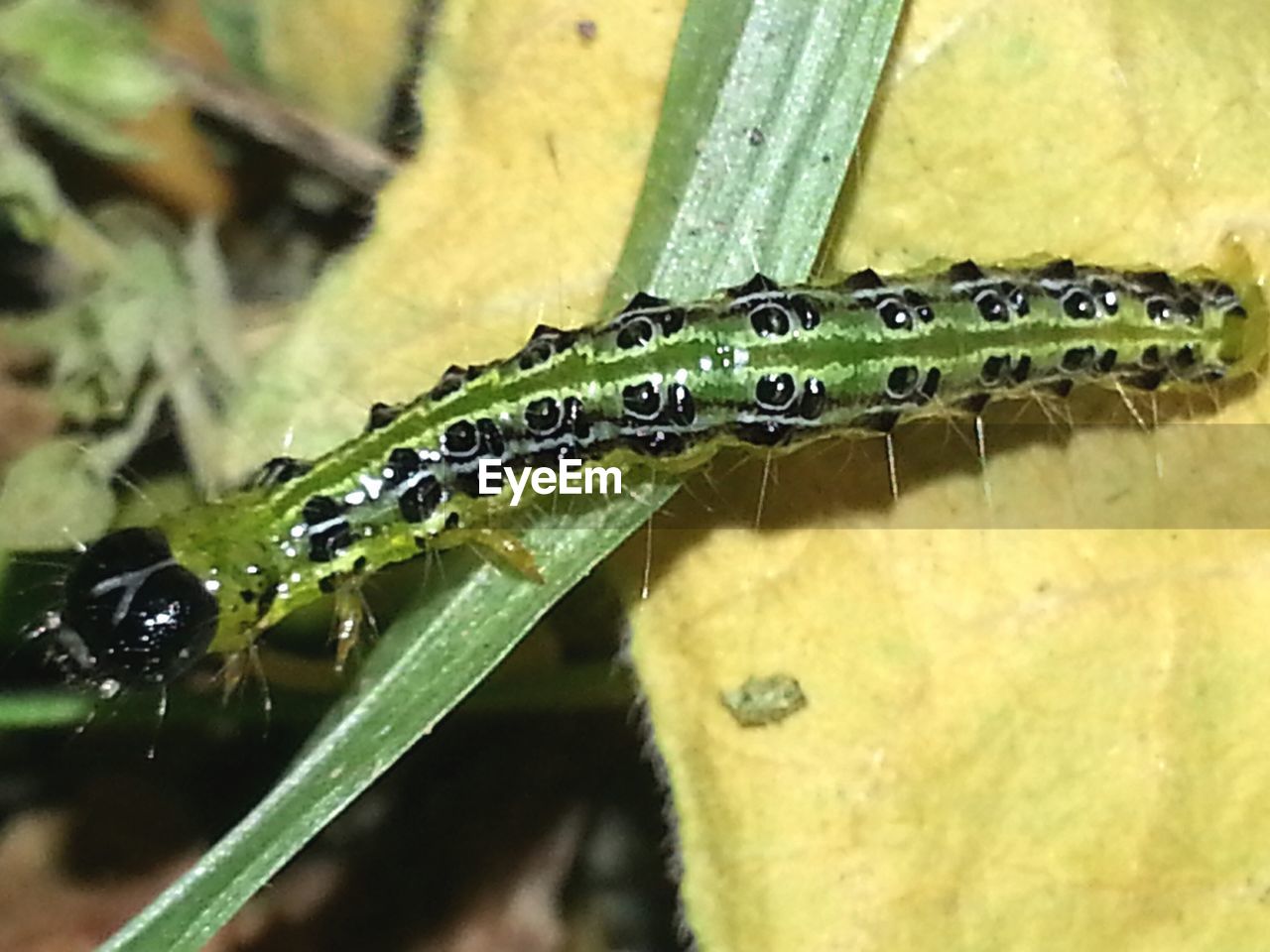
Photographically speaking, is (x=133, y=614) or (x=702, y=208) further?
(x=702, y=208)

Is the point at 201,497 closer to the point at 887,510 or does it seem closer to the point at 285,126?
the point at 285,126

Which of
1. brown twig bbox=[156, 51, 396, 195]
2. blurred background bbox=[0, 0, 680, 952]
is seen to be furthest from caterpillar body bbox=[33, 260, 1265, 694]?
brown twig bbox=[156, 51, 396, 195]

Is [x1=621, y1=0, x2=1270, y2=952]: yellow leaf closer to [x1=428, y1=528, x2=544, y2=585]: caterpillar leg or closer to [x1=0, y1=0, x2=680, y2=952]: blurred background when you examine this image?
[x1=428, y1=528, x2=544, y2=585]: caterpillar leg

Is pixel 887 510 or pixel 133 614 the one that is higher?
pixel 887 510

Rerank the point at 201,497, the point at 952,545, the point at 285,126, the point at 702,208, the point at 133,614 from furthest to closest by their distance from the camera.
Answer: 1. the point at 285,126
2. the point at 201,497
3. the point at 952,545
4. the point at 702,208
5. the point at 133,614

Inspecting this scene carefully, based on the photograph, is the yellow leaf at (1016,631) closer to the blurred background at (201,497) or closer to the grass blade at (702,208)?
the grass blade at (702,208)

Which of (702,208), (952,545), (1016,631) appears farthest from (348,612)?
(1016,631)

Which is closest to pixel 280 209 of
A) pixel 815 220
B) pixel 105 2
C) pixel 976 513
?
pixel 105 2
